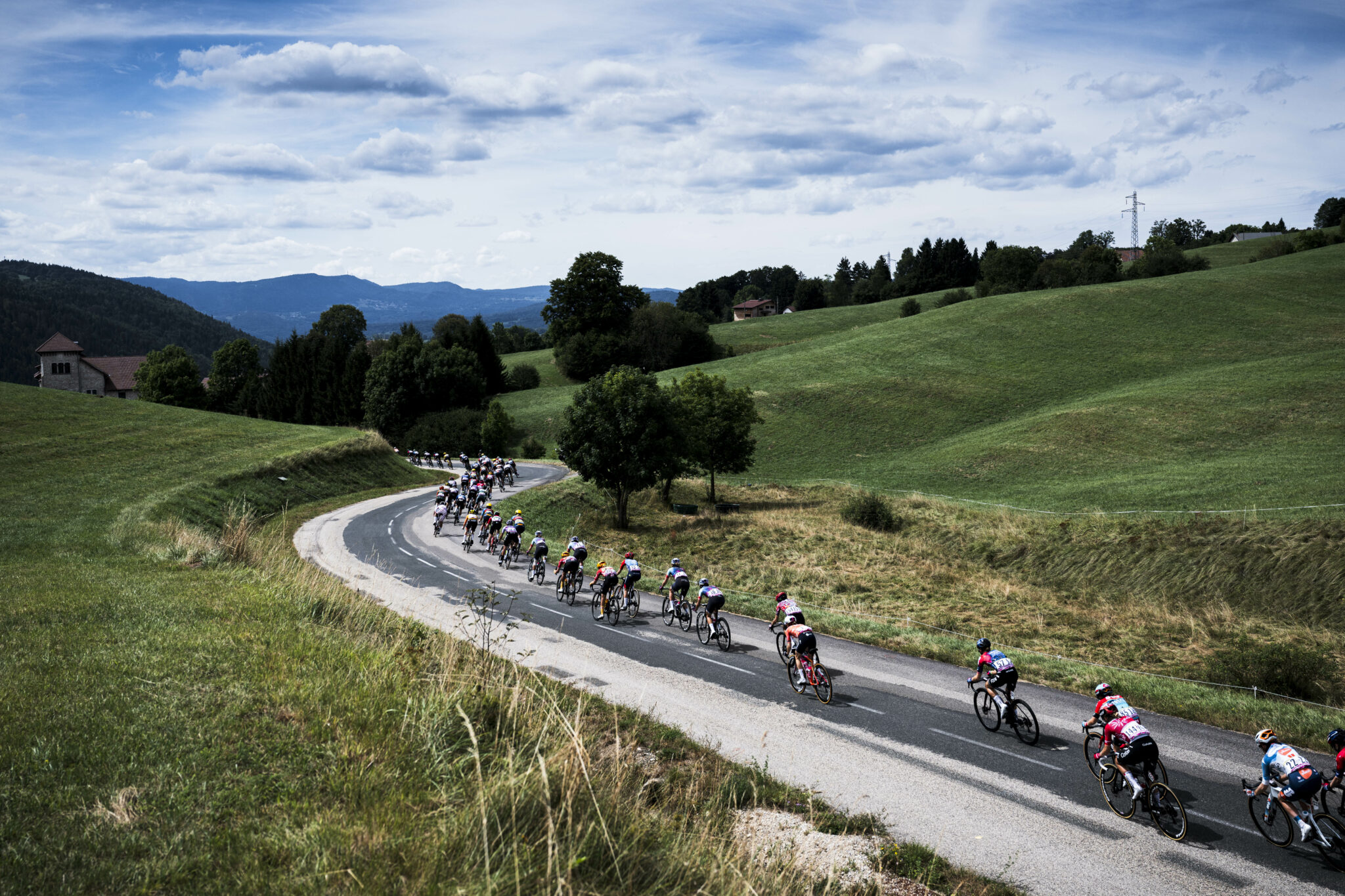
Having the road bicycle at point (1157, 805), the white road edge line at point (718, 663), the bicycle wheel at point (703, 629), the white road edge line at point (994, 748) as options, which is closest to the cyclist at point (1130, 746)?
the road bicycle at point (1157, 805)

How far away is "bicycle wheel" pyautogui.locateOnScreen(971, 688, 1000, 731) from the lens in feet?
45.7

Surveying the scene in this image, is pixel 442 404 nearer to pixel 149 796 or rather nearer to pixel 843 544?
pixel 843 544

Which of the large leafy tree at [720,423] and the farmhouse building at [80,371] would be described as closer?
the large leafy tree at [720,423]

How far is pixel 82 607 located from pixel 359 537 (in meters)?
24.8

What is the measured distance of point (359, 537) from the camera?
37000mm

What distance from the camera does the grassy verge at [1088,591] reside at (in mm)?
16703

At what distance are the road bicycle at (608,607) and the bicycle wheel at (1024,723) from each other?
11.6 metres

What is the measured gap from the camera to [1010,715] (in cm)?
1331

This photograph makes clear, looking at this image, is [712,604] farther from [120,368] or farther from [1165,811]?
[120,368]

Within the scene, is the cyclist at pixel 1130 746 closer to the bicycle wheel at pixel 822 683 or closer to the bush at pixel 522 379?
the bicycle wheel at pixel 822 683

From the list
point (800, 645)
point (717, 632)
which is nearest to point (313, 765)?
point (800, 645)

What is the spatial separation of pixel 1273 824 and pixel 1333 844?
0.75 m

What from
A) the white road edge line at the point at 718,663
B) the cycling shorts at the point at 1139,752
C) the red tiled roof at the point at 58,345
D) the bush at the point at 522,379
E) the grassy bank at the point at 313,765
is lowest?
the white road edge line at the point at 718,663

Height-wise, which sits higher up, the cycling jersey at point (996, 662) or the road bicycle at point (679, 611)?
the cycling jersey at point (996, 662)
